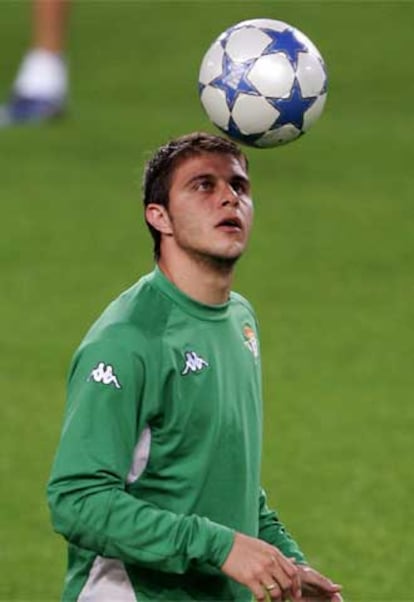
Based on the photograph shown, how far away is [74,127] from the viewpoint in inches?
853

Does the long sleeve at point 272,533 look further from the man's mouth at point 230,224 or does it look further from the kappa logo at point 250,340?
the man's mouth at point 230,224

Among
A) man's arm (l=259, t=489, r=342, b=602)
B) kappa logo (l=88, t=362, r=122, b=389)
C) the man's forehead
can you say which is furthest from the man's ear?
man's arm (l=259, t=489, r=342, b=602)

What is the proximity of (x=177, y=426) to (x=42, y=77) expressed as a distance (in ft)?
52.9

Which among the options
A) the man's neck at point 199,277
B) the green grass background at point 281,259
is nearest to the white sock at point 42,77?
the green grass background at point 281,259

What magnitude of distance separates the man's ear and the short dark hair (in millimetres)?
15

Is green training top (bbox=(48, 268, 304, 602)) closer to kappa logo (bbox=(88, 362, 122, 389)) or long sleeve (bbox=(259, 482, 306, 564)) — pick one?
kappa logo (bbox=(88, 362, 122, 389))

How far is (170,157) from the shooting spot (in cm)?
625

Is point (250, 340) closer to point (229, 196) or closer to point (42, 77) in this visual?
point (229, 196)

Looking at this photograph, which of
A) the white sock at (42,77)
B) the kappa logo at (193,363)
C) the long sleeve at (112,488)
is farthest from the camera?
the white sock at (42,77)

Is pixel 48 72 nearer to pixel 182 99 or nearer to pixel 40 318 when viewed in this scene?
pixel 182 99

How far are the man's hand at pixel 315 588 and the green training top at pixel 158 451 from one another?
0.20 meters

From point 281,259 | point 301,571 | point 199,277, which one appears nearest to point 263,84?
point 199,277

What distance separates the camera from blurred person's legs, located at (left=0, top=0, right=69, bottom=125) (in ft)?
71.7

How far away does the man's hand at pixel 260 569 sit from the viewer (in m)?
5.61
